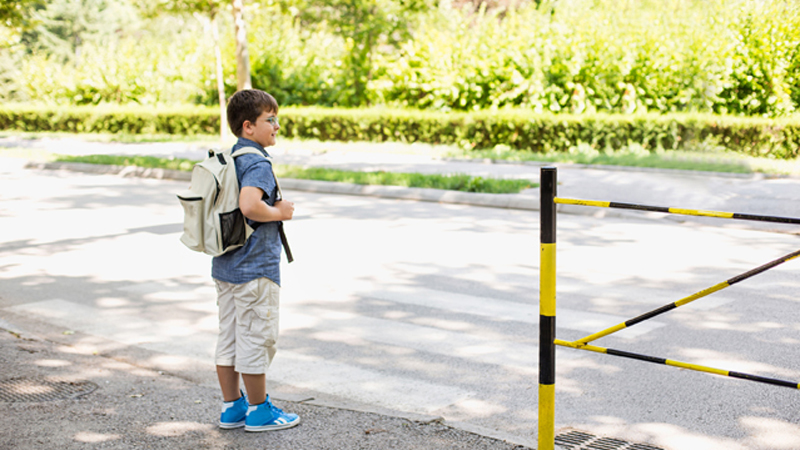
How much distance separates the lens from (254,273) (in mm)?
3748

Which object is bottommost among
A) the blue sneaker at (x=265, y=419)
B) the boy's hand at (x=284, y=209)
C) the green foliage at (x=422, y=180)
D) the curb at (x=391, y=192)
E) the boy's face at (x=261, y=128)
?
the blue sneaker at (x=265, y=419)

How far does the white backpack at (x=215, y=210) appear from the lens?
3674 mm

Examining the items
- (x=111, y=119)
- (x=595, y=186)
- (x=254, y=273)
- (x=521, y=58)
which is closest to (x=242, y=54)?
(x=521, y=58)

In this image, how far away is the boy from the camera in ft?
12.2

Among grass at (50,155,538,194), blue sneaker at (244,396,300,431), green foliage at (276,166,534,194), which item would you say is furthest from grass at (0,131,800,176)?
blue sneaker at (244,396,300,431)

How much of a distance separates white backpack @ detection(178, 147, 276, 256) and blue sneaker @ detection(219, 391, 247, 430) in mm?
784

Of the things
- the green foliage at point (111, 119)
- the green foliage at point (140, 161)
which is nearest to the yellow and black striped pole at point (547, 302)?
the green foliage at point (140, 161)

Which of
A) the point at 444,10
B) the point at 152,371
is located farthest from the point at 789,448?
the point at 444,10

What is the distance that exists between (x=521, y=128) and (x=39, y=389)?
17.7 metres

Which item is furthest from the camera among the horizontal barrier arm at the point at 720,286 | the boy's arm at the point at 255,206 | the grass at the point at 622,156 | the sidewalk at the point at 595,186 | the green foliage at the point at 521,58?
the green foliage at the point at 521,58

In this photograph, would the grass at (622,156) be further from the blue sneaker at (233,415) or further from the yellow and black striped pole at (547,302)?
the blue sneaker at (233,415)

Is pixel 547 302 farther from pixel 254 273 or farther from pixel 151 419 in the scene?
pixel 151 419

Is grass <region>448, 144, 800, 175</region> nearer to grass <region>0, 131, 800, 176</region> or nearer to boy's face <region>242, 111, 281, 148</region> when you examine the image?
grass <region>0, 131, 800, 176</region>

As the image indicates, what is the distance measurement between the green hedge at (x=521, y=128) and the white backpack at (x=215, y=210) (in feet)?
53.8
